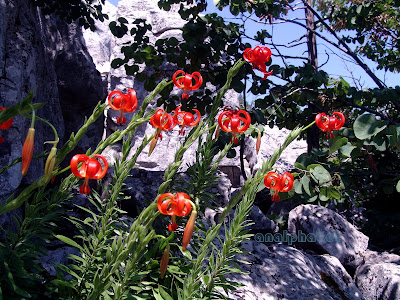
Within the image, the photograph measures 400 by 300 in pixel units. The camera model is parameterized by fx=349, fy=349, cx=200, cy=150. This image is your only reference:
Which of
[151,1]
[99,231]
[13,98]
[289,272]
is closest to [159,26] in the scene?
[151,1]

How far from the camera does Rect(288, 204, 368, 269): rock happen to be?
280 centimetres

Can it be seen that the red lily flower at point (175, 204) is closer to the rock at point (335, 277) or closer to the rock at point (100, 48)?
the rock at point (335, 277)

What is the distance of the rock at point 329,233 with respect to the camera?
2.80 meters

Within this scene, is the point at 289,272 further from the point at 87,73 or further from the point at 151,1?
the point at 151,1

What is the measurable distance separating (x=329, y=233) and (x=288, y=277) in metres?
1.13

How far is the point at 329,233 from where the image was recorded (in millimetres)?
2867

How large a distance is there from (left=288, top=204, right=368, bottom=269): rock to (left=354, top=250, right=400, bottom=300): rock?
0.15 m

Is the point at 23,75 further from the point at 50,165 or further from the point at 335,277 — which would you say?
the point at 335,277

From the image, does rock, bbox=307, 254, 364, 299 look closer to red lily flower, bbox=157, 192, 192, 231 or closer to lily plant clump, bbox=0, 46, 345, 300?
lily plant clump, bbox=0, 46, 345, 300

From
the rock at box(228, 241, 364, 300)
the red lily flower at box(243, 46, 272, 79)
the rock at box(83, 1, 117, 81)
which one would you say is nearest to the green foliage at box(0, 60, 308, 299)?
the red lily flower at box(243, 46, 272, 79)

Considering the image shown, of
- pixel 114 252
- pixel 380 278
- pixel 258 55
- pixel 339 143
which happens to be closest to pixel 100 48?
pixel 339 143

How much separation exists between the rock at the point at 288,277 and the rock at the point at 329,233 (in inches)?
15.1

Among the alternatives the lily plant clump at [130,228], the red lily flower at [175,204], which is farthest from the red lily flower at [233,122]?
the red lily flower at [175,204]

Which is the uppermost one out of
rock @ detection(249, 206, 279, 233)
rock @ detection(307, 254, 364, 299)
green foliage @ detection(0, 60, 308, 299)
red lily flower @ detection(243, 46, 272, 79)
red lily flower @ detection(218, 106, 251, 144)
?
red lily flower @ detection(243, 46, 272, 79)
